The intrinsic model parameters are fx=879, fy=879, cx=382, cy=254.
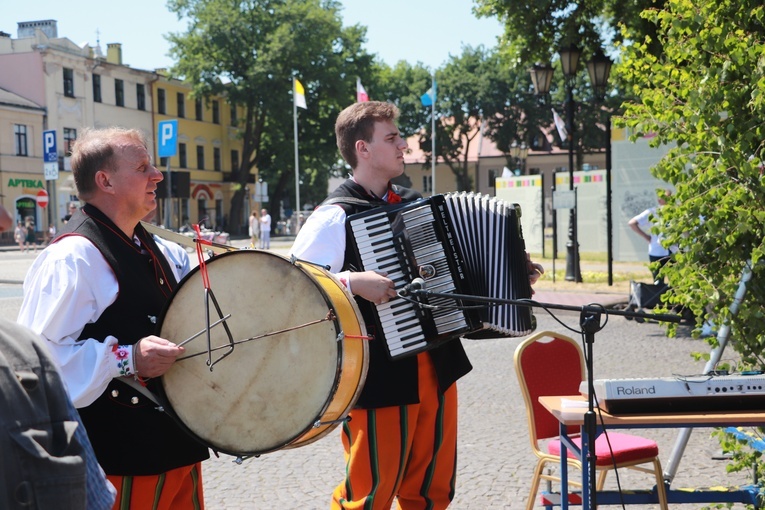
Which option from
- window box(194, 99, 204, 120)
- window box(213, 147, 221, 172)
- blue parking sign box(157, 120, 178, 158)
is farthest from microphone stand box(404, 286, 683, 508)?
window box(213, 147, 221, 172)

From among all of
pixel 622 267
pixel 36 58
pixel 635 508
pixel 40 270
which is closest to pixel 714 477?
pixel 635 508

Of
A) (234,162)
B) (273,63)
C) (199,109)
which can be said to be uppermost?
(273,63)

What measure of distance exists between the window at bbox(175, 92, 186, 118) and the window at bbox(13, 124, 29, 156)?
14210 millimetres

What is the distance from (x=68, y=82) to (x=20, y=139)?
4784 millimetres

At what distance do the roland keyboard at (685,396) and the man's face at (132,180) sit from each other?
1.85m

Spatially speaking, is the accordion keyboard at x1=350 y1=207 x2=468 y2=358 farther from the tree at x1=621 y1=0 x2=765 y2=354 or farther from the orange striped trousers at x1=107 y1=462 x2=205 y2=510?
the tree at x1=621 y1=0 x2=765 y2=354

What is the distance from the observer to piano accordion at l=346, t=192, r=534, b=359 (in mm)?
3361

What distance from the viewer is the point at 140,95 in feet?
185

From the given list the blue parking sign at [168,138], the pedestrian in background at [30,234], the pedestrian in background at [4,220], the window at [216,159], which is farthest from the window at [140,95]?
the pedestrian in background at [4,220]

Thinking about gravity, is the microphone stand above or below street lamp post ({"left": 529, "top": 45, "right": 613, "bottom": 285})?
below

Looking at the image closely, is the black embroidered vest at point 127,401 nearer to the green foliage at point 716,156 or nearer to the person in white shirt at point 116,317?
the person in white shirt at point 116,317

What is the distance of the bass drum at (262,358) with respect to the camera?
2814 mm

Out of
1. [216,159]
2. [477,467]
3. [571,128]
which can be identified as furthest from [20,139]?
[477,467]

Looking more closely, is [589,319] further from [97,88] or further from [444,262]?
[97,88]
